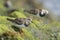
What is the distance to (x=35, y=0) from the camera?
71500mm

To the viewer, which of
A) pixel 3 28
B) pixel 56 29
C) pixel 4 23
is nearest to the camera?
pixel 3 28

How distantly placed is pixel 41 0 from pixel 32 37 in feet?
111

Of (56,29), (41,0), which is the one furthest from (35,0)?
(56,29)

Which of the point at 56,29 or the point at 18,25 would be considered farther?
the point at 56,29

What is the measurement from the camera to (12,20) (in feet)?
134

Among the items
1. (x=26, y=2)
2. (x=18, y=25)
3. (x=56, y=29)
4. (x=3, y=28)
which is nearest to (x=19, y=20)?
(x=18, y=25)

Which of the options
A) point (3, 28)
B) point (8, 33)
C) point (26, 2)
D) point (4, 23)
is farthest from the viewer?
point (26, 2)

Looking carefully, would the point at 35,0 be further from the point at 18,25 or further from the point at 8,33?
the point at 8,33

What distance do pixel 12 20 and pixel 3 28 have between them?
424 centimetres

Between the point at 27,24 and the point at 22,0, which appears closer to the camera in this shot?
the point at 27,24

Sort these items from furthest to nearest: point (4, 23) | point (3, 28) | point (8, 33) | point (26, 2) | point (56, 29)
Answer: point (26, 2) → point (56, 29) → point (4, 23) → point (3, 28) → point (8, 33)

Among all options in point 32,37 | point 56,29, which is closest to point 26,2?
point 56,29

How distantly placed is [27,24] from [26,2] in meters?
30.1

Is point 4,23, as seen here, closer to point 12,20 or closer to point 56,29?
point 12,20
